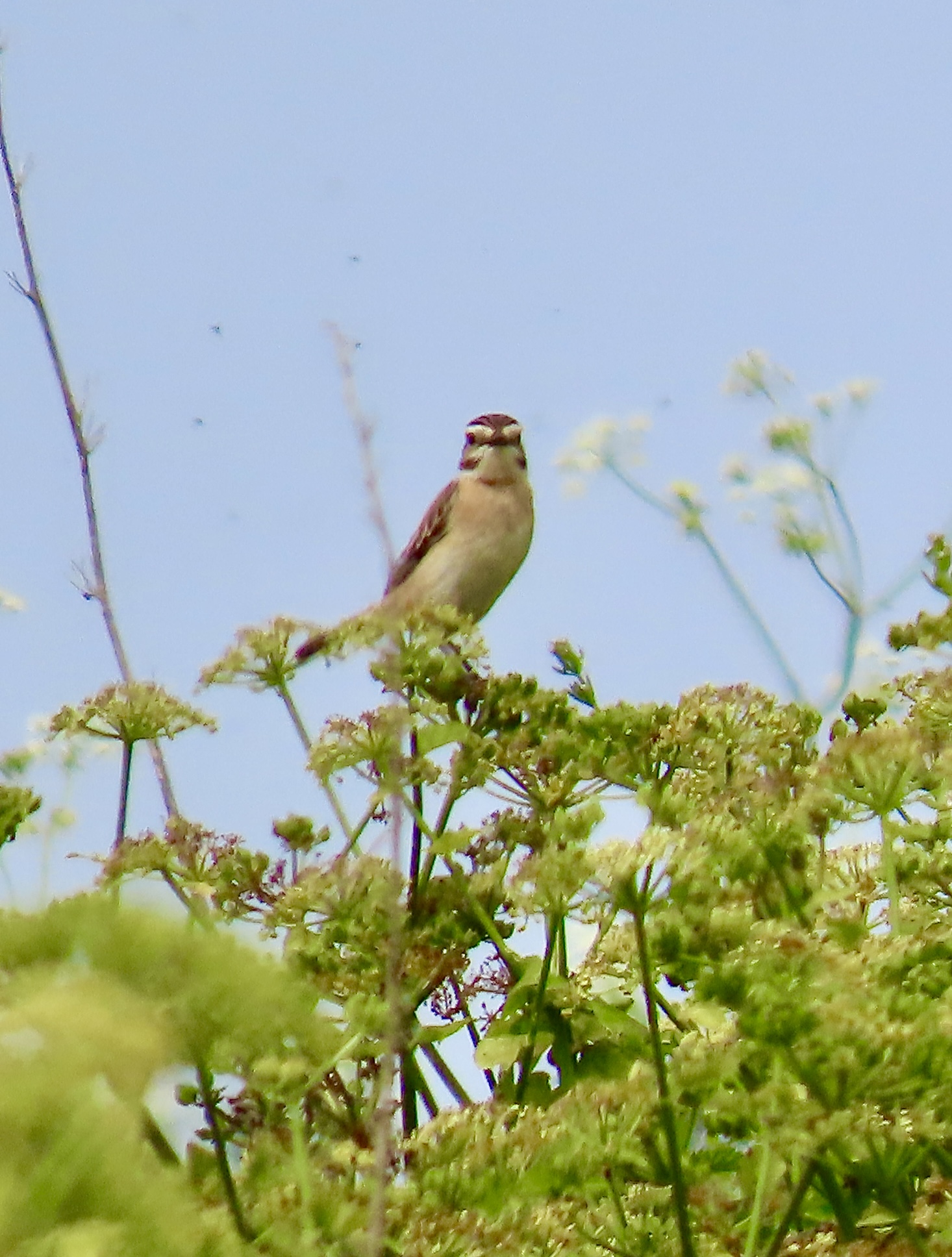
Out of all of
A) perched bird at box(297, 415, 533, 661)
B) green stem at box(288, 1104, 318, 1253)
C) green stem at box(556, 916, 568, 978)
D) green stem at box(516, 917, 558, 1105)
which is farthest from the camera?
perched bird at box(297, 415, 533, 661)

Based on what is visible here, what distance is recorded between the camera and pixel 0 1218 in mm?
429

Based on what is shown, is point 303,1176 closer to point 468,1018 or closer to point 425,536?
point 468,1018

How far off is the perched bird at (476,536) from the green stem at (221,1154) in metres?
2.77

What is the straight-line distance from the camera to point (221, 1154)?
32.2 inches

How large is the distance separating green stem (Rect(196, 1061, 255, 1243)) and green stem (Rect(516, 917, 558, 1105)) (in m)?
0.33

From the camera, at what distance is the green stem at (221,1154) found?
80cm

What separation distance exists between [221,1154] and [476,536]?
3076 mm

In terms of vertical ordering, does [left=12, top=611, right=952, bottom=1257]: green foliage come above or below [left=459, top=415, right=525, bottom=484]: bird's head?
below

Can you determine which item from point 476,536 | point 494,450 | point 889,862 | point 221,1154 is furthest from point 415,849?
point 494,450

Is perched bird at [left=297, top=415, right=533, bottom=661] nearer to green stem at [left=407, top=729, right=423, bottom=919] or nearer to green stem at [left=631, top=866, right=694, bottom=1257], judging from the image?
green stem at [left=407, top=729, right=423, bottom=919]

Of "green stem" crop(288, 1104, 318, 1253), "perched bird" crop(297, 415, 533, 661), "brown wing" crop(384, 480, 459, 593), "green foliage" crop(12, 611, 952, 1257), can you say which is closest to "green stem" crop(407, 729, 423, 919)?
"green foliage" crop(12, 611, 952, 1257)

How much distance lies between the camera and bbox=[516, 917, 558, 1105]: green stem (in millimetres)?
1165

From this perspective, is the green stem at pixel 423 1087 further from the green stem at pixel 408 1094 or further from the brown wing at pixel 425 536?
the brown wing at pixel 425 536

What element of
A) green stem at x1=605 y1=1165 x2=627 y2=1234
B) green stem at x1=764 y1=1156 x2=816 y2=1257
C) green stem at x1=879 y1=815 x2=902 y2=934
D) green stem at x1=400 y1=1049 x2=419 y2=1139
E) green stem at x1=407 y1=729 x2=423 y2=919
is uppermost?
green stem at x1=407 y1=729 x2=423 y2=919
